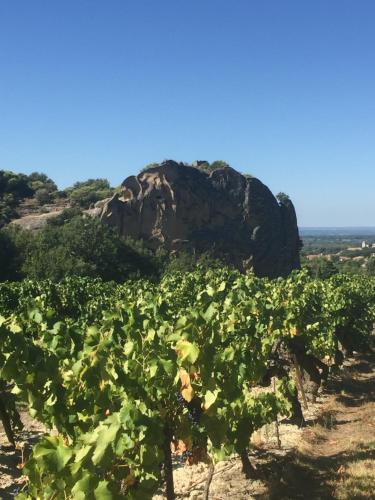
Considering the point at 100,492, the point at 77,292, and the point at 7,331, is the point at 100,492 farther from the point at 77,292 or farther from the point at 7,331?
the point at 77,292

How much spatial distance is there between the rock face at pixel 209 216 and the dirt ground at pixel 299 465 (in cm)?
4400

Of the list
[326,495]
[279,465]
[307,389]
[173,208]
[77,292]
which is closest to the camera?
[326,495]

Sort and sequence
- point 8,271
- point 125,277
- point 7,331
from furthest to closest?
point 125,277, point 8,271, point 7,331

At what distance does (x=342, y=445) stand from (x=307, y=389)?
412 cm

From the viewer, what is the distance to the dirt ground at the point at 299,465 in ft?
22.3

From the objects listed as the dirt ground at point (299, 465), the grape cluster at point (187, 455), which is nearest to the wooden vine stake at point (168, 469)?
the grape cluster at point (187, 455)

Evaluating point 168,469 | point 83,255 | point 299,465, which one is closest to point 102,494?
point 168,469

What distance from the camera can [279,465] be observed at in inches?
310

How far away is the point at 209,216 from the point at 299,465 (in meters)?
52.9

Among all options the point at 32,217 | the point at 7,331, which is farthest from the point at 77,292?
the point at 32,217

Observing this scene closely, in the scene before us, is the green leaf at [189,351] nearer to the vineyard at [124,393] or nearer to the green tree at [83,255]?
the vineyard at [124,393]

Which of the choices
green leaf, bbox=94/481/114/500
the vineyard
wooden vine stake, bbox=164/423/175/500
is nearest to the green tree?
the vineyard

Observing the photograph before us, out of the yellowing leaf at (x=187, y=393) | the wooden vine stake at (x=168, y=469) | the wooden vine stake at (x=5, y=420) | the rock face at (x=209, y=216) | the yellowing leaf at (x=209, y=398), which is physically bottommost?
the wooden vine stake at (x=5, y=420)

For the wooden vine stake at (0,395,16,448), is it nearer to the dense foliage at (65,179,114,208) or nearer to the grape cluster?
the grape cluster
